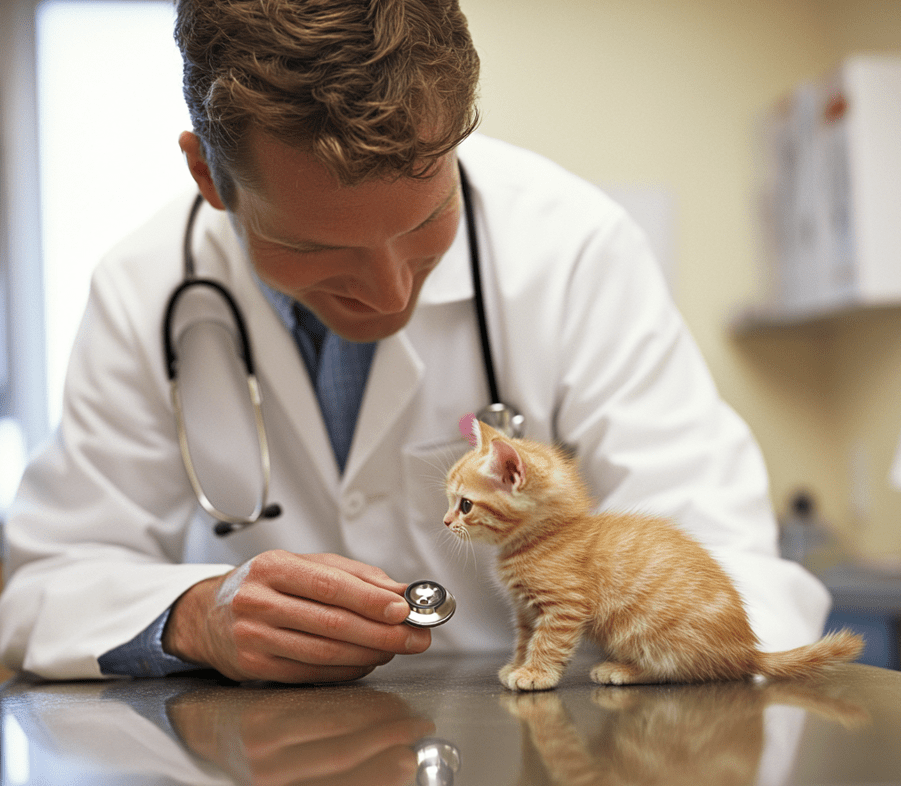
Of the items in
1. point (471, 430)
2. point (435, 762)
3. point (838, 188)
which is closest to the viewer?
point (435, 762)

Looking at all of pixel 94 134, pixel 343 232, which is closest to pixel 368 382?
pixel 343 232

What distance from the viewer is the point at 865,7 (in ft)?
10.0

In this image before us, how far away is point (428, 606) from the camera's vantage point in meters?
0.81

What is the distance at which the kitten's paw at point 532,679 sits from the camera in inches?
29.9

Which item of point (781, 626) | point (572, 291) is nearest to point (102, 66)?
point (572, 291)

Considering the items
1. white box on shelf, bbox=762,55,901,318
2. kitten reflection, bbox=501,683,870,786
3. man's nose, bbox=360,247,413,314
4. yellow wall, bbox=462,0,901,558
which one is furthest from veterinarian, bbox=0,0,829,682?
yellow wall, bbox=462,0,901,558

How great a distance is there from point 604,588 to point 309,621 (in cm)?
28

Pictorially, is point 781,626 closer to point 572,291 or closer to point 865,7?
point 572,291

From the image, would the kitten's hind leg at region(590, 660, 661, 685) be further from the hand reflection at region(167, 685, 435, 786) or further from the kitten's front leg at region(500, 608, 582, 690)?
the hand reflection at region(167, 685, 435, 786)

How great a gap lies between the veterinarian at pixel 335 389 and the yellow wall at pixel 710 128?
6.28 ft

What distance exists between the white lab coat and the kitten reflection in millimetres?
381

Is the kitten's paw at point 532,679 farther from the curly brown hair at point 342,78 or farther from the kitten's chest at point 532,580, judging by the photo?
the curly brown hair at point 342,78

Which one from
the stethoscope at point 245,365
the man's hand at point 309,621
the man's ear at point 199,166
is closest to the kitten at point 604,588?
the man's hand at point 309,621

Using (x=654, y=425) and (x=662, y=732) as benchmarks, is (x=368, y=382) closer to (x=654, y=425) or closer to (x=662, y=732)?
(x=654, y=425)
